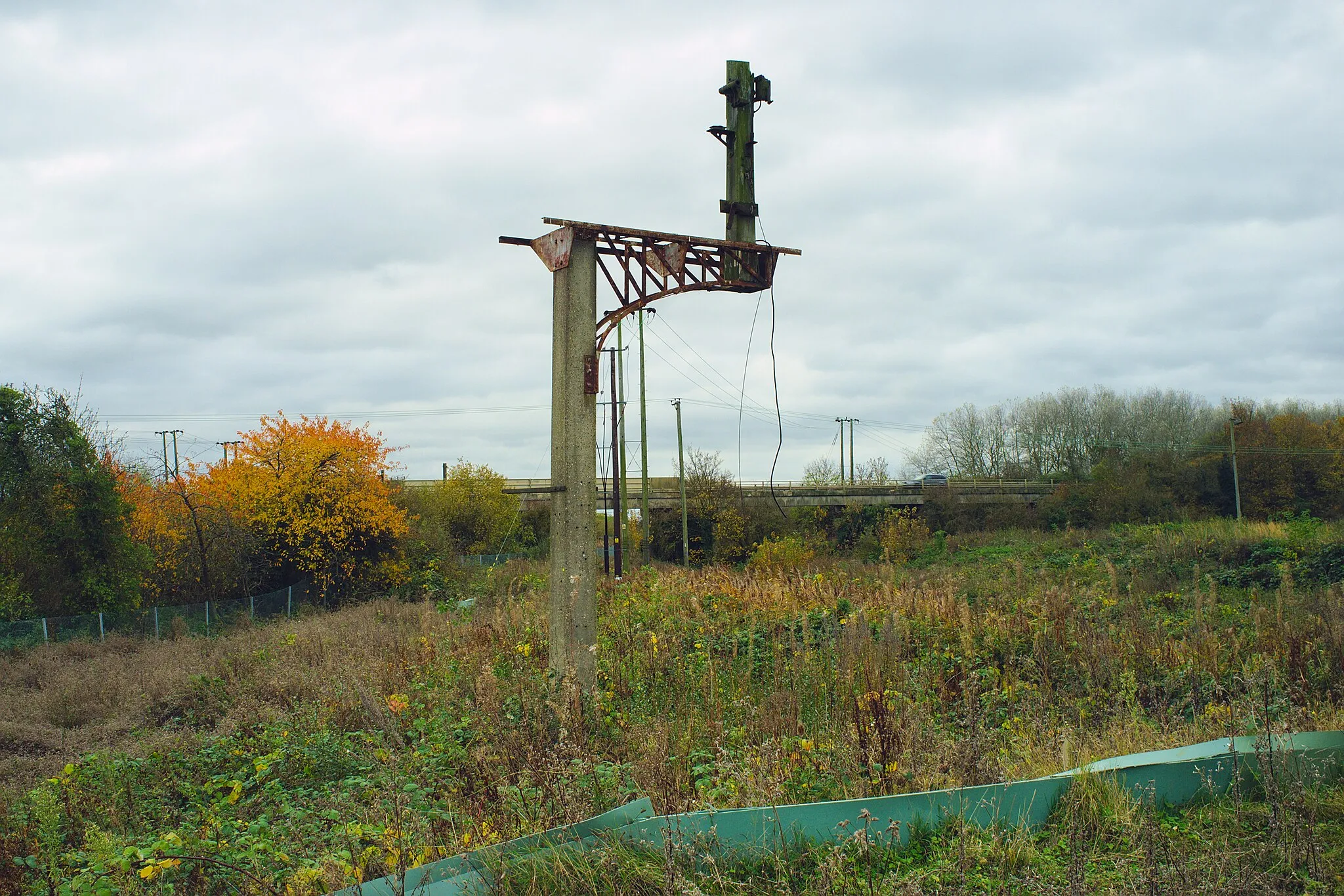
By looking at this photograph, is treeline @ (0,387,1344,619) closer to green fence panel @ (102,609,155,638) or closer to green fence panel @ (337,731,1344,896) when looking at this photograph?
green fence panel @ (102,609,155,638)

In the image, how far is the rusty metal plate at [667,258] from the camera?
317 inches

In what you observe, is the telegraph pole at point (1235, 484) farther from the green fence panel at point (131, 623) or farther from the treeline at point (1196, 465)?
the green fence panel at point (131, 623)

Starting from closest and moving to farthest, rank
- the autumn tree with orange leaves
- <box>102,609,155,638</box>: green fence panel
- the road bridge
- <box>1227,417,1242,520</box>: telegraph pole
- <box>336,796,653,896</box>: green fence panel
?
<box>336,796,653,896</box>: green fence panel
<box>102,609,155,638</box>: green fence panel
the autumn tree with orange leaves
<box>1227,417,1242,520</box>: telegraph pole
the road bridge

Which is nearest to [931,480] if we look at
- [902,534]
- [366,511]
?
[902,534]

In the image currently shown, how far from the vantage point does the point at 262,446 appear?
26109 millimetres

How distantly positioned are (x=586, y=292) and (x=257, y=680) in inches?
248

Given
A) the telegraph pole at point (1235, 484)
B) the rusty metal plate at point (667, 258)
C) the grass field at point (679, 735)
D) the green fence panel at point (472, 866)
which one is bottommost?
the grass field at point (679, 735)

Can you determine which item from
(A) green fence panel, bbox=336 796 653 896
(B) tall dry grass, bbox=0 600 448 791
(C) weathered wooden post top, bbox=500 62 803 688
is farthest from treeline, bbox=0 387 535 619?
(A) green fence panel, bbox=336 796 653 896

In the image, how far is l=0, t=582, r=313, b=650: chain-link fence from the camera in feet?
55.7

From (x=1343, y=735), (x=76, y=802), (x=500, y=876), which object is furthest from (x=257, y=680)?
(x=1343, y=735)

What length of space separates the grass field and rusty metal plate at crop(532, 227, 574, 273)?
345 cm

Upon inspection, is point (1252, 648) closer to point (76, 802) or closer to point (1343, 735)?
point (1343, 735)

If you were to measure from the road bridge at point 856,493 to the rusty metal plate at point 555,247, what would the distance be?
3625 centimetres

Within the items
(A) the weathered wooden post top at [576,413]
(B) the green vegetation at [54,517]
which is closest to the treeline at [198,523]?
(B) the green vegetation at [54,517]
